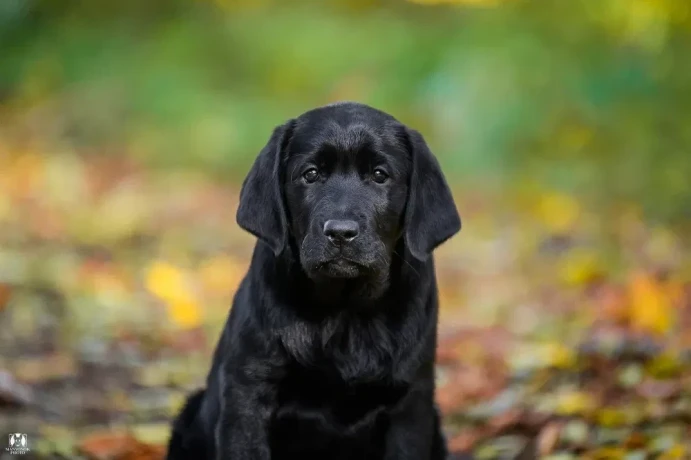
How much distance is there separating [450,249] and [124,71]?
3568mm

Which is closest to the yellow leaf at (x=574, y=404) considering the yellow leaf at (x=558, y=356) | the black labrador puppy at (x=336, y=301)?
the yellow leaf at (x=558, y=356)

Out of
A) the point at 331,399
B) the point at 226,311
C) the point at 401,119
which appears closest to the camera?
the point at 331,399

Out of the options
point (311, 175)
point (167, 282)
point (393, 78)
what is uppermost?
point (393, 78)

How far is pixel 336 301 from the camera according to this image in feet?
12.0

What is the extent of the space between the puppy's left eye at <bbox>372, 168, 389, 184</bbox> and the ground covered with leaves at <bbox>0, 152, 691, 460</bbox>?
1.54 meters

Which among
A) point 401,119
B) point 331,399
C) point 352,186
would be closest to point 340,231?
point 352,186

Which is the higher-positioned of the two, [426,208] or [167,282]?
[167,282]

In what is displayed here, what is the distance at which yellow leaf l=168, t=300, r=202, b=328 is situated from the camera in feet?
24.5

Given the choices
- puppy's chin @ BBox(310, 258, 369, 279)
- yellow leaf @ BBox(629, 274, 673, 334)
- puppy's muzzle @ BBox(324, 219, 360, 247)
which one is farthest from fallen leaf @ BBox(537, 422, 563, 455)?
yellow leaf @ BBox(629, 274, 673, 334)

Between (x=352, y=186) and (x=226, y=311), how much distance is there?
4153 millimetres

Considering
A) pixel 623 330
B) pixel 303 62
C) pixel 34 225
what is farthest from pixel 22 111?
pixel 623 330

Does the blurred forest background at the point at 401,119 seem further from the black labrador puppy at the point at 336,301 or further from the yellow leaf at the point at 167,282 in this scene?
the black labrador puppy at the point at 336,301

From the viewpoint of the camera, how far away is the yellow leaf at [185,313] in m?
7.46

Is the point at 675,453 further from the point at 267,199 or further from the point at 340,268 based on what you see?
the point at 267,199
